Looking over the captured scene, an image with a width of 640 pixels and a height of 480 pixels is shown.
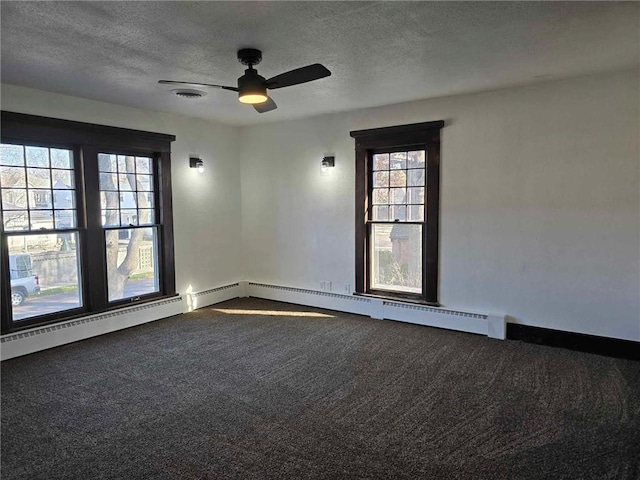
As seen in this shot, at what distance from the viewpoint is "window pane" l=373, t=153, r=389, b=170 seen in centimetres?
542

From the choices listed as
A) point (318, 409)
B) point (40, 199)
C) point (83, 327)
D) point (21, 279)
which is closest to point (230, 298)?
point (83, 327)

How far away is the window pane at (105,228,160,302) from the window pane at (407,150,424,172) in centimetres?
350

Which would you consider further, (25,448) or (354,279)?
(354,279)

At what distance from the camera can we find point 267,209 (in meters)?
6.53

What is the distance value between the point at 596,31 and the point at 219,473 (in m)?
3.90

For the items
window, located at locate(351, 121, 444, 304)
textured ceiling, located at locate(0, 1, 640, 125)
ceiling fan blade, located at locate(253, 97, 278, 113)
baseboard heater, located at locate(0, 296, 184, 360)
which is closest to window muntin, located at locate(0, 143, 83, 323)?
baseboard heater, located at locate(0, 296, 184, 360)

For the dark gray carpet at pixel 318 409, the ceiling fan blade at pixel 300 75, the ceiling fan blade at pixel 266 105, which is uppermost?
the ceiling fan blade at pixel 300 75

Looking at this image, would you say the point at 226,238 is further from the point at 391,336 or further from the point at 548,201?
the point at 548,201

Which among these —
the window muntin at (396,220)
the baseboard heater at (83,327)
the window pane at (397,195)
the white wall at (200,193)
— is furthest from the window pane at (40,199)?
the window pane at (397,195)

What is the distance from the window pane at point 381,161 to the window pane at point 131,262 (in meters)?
3.10

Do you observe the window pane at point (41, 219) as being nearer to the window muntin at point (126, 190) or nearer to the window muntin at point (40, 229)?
the window muntin at point (40, 229)

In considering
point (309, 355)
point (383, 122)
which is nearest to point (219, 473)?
point (309, 355)

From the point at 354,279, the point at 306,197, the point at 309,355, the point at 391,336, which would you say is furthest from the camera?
the point at 306,197

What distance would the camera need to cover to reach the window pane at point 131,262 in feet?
16.9
